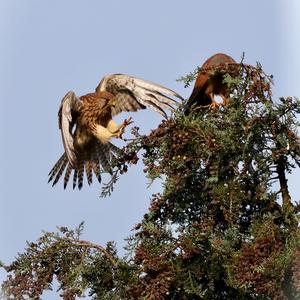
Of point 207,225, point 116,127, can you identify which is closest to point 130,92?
point 116,127

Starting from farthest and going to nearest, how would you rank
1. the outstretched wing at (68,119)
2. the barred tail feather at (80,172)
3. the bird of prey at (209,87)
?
1. the barred tail feather at (80,172)
2. the outstretched wing at (68,119)
3. the bird of prey at (209,87)

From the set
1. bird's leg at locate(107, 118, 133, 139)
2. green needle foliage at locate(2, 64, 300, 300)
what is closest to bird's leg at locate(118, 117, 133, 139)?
bird's leg at locate(107, 118, 133, 139)

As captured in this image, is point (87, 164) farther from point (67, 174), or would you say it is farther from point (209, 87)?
point (209, 87)

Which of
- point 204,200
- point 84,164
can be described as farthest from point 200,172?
point 84,164

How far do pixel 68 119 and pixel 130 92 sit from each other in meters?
1.07

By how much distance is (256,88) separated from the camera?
4.97 meters

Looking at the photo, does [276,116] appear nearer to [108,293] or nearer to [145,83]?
[108,293]

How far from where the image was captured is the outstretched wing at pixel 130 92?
8.71m

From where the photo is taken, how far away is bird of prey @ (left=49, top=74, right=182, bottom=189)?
855cm

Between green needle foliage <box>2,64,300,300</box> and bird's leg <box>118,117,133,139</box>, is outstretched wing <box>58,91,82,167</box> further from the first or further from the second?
green needle foliage <box>2,64,300,300</box>

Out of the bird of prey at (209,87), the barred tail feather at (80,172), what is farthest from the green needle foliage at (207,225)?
the barred tail feather at (80,172)

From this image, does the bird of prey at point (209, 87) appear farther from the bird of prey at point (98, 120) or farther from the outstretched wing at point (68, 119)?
the outstretched wing at point (68, 119)

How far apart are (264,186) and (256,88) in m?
0.61

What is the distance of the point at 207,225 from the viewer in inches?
177
